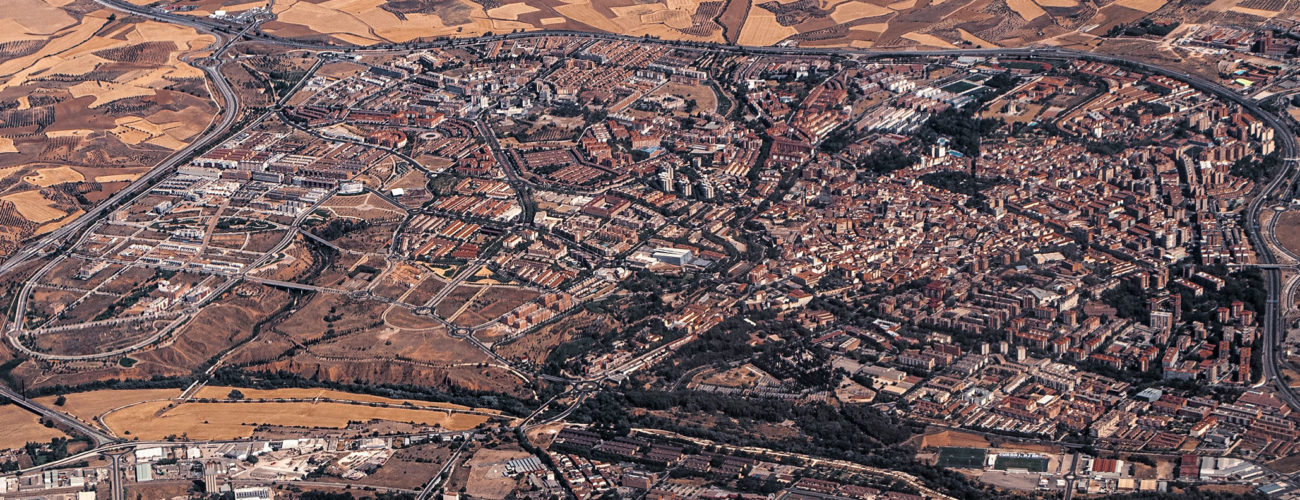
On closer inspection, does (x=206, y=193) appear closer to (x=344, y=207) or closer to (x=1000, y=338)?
(x=344, y=207)

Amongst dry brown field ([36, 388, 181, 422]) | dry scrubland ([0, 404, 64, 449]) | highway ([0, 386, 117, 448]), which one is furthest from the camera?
dry brown field ([36, 388, 181, 422])

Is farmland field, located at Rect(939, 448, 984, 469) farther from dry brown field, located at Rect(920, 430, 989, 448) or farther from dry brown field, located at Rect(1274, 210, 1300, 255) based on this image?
dry brown field, located at Rect(1274, 210, 1300, 255)

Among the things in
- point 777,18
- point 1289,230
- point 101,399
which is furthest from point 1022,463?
point 777,18

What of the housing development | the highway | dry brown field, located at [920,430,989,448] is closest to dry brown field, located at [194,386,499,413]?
the housing development

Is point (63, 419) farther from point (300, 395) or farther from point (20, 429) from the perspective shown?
point (300, 395)

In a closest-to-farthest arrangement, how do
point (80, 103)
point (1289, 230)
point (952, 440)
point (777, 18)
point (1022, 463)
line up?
point (1022, 463), point (952, 440), point (1289, 230), point (80, 103), point (777, 18)

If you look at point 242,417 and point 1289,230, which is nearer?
point 242,417

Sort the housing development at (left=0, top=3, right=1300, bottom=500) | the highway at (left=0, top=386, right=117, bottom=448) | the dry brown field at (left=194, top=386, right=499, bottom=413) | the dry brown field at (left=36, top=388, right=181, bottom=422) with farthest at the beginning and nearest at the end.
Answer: the dry brown field at (left=36, top=388, right=181, bottom=422), the dry brown field at (left=194, top=386, right=499, bottom=413), the highway at (left=0, top=386, right=117, bottom=448), the housing development at (left=0, top=3, right=1300, bottom=500)

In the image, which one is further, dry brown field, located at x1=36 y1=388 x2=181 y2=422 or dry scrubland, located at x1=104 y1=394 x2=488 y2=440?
dry brown field, located at x1=36 y1=388 x2=181 y2=422
